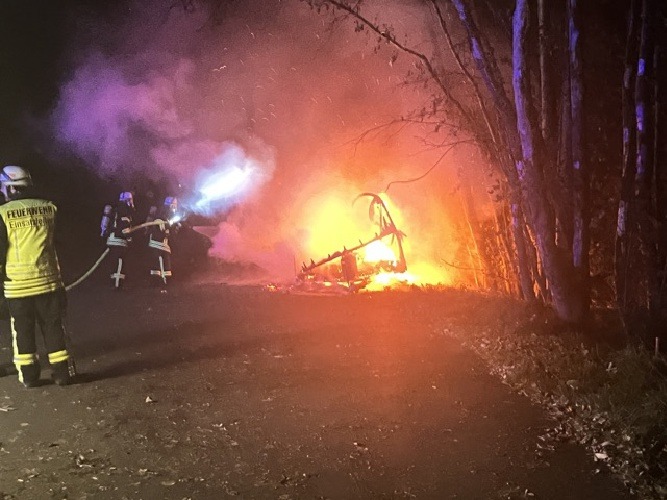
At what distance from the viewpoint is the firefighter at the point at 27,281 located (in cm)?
562

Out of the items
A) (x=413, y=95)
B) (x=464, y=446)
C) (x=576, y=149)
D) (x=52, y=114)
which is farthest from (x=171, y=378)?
(x=52, y=114)

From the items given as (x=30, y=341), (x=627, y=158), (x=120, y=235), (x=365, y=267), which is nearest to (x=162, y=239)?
(x=120, y=235)

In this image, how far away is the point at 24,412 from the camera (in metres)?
5.02

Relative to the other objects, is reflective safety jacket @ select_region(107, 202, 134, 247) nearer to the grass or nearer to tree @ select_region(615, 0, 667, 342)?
the grass

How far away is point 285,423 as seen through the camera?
15.0ft

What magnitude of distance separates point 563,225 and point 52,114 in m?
16.7

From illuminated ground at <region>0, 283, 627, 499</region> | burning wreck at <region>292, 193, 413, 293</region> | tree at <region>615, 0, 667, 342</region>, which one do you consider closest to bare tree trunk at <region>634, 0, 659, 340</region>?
tree at <region>615, 0, 667, 342</region>

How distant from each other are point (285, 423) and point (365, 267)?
25.9 feet

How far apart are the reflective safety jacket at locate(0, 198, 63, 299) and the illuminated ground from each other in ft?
3.57

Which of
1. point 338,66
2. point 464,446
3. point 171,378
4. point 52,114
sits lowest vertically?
point 464,446

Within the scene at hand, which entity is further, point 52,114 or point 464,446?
point 52,114

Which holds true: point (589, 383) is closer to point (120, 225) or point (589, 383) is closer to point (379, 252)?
point (379, 252)

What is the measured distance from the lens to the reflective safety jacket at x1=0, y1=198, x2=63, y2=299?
18.3ft

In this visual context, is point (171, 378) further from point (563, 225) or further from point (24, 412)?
point (563, 225)
